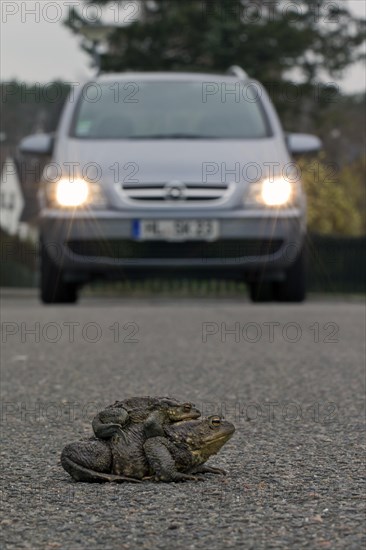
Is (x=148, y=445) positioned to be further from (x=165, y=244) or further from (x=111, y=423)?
(x=165, y=244)

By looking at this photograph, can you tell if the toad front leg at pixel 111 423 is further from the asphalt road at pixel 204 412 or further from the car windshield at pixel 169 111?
the car windshield at pixel 169 111

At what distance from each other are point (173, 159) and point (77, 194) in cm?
81

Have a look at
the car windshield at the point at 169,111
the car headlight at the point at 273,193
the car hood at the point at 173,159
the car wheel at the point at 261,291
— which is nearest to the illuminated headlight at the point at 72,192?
the car hood at the point at 173,159

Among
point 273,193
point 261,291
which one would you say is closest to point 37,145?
point 273,193

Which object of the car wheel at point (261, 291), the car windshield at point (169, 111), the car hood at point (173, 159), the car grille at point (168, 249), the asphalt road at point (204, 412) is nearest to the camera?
the asphalt road at point (204, 412)

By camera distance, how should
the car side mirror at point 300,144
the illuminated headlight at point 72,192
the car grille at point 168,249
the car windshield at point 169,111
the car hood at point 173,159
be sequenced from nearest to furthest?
the car hood at point 173,159, the illuminated headlight at point 72,192, the car grille at point 168,249, the car windshield at point 169,111, the car side mirror at point 300,144

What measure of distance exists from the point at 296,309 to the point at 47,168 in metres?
3.36

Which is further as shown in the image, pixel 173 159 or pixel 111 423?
pixel 173 159

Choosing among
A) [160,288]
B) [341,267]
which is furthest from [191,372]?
[341,267]

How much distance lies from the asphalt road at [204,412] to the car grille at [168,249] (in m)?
0.60

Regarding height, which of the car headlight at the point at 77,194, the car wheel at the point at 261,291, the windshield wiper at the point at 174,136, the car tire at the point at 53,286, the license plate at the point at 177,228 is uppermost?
the windshield wiper at the point at 174,136

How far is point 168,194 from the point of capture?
391 inches

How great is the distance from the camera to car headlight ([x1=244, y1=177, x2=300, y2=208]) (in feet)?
32.9

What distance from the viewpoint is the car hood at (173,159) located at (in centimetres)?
989
